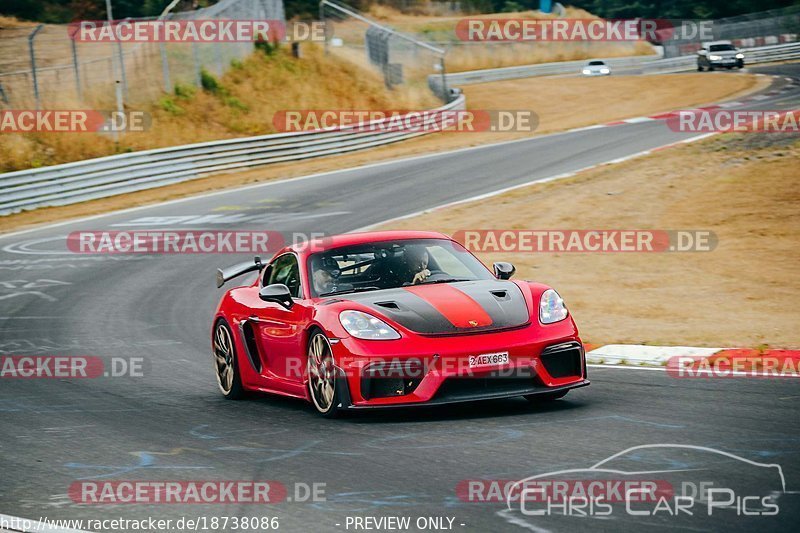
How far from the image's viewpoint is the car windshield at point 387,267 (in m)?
9.02

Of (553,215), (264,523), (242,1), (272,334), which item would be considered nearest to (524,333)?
(272,334)

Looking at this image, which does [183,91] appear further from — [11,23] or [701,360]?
[701,360]

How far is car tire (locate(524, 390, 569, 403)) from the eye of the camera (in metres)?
8.28

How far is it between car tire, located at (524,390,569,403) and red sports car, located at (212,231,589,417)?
0.02m

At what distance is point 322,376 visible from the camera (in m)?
8.29

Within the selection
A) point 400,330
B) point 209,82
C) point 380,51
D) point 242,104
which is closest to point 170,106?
point 209,82

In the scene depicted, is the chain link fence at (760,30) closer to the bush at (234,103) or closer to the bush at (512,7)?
the bush at (512,7)

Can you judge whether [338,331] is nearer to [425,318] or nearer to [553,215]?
[425,318]

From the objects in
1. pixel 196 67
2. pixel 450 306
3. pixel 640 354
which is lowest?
pixel 640 354

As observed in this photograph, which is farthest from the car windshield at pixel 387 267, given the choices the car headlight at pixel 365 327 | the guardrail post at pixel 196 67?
the guardrail post at pixel 196 67

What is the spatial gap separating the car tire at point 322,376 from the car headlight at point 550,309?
57.4 inches

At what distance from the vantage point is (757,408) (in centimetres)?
762

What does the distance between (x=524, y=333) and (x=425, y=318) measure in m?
0.66

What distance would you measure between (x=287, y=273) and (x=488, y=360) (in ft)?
7.98
